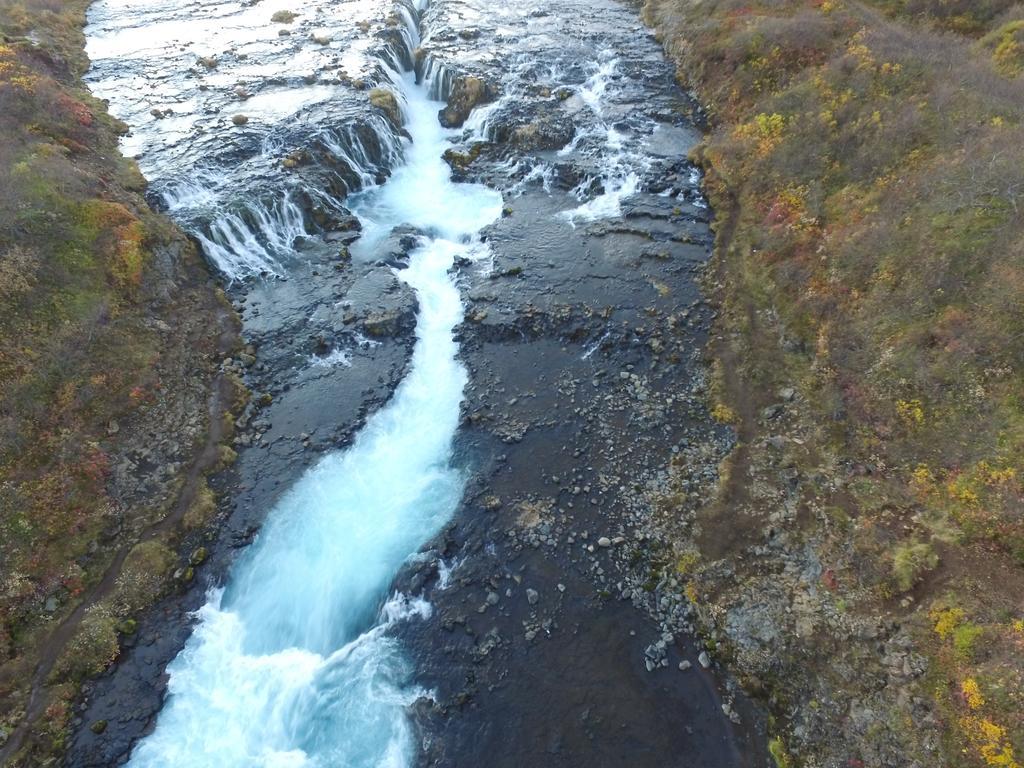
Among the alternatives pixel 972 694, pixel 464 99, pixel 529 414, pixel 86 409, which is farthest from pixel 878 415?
pixel 464 99

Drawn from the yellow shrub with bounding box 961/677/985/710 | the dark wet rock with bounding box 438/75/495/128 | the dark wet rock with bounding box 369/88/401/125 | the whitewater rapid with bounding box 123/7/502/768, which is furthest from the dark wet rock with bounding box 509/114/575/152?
the yellow shrub with bounding box 961/677/985/710

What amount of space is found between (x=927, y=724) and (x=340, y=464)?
21.6 m

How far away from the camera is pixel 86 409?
2403cm

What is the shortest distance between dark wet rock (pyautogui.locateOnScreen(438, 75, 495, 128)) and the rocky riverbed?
0.84 ft

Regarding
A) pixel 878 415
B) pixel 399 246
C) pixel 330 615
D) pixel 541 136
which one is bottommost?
pixel 330 615

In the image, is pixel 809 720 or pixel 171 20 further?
pixel 171 20

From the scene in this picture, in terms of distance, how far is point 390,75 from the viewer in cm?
5288

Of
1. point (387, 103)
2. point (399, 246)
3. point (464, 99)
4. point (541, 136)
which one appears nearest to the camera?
point (399, 246)

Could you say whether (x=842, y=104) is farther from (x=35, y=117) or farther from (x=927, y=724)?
(x=35, y=117)

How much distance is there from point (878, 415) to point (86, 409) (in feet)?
106

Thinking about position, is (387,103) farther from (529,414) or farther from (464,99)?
(529,414)

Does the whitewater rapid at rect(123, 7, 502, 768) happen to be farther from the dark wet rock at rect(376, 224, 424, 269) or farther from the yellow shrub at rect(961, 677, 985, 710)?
the yellow shrub at rect(961, 677, 985, 710)

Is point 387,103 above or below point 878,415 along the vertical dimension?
above

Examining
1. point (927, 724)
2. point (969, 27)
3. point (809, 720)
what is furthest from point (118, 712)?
point (969, 27)
